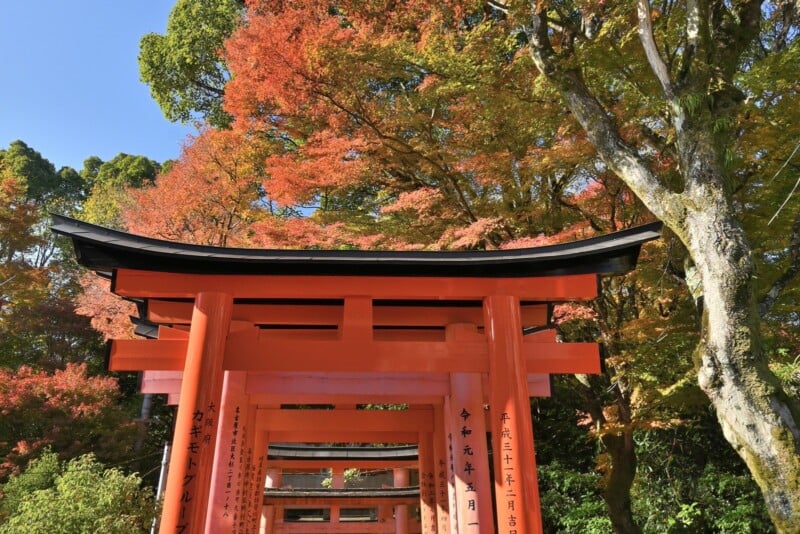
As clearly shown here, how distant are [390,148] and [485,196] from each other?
2.55 meters

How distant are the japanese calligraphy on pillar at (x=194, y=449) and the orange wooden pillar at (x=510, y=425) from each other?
88.8 inches

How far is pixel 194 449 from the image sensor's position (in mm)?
3984

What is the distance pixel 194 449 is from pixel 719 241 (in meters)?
5.77

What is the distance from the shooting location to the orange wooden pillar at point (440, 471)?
8078 mm

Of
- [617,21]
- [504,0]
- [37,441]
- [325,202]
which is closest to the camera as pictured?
[617,21]

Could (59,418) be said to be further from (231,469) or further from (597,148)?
(597,148)

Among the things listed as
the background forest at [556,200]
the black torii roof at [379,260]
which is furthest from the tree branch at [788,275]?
the black torii roof at [379,260]

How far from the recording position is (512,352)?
435cm

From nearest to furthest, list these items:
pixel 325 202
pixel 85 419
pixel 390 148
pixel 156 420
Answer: pixel 390 148, pixel 85 419, pixel 325 202, pixel 156 420

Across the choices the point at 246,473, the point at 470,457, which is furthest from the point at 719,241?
the point at 246,473

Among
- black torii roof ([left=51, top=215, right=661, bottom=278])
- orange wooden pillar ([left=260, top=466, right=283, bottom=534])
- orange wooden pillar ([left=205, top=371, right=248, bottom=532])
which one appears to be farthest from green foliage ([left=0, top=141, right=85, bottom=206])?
black torii roof ([left=51, top=215, right=661, bottom=278])

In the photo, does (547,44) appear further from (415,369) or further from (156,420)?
(156,420)

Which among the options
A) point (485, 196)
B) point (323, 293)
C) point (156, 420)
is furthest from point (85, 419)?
point (323, 293)

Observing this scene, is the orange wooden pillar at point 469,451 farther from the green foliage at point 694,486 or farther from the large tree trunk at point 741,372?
the green foliage at point 694,486
